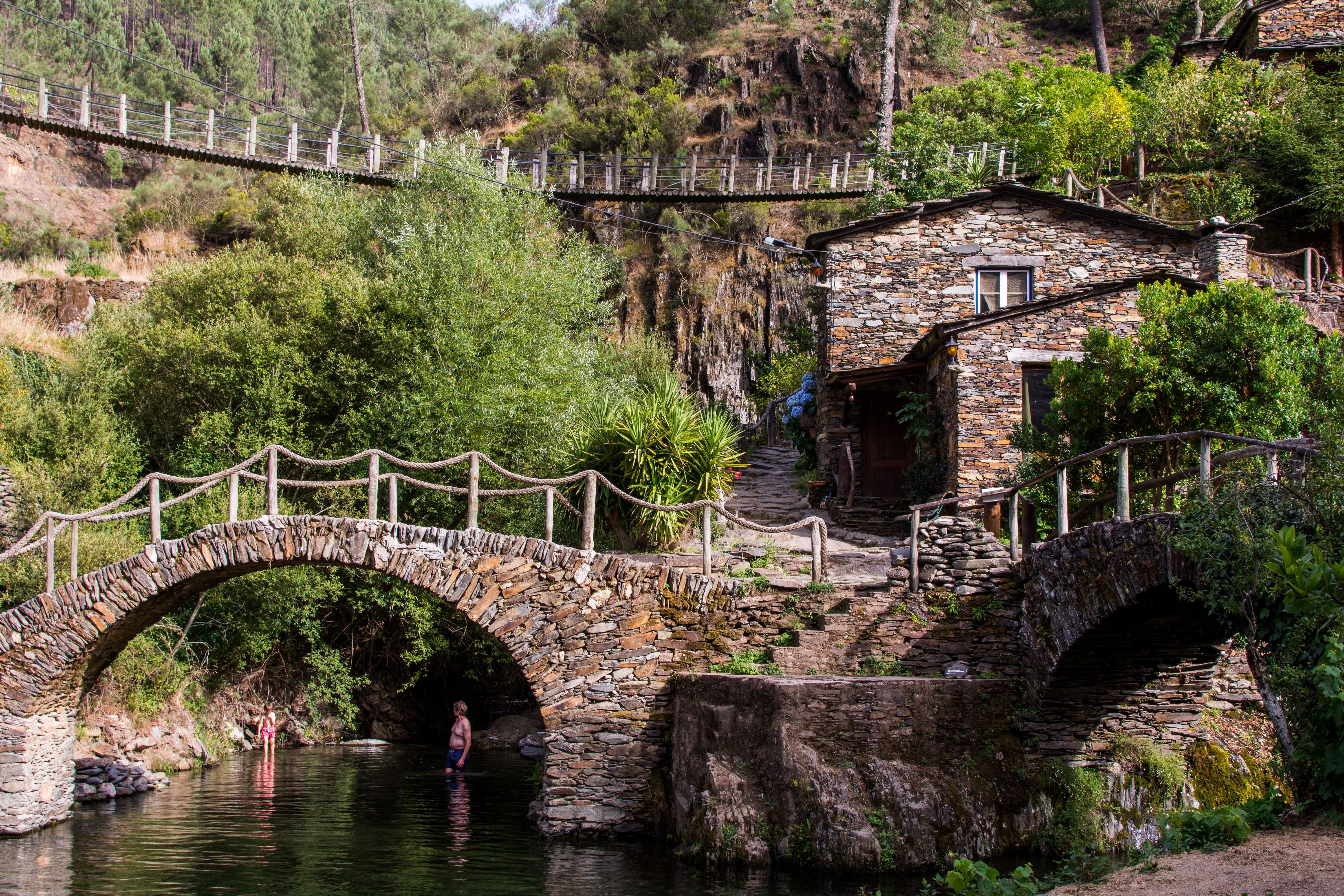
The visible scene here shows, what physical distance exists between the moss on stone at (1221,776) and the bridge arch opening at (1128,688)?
0.80ft

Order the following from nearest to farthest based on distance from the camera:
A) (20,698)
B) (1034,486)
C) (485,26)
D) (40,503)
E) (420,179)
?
(20,698)
(1034,486)
(40,503)
(420,179)
(485,26)

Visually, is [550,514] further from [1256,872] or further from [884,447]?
[884,447]

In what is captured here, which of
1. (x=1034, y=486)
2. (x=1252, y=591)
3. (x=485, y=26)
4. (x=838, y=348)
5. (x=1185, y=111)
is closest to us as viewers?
(x=1252, y=591)

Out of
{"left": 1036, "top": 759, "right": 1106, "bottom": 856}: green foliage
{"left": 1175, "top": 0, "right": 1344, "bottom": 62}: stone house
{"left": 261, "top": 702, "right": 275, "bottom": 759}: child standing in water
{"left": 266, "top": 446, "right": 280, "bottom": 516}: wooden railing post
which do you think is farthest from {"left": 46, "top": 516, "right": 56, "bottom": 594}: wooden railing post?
{"left": 1175, "top": 0, "right": 1344, "bottom": 62}: stone house

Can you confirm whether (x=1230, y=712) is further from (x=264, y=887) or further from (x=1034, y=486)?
(x=264, y=887)

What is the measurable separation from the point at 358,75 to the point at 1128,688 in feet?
133

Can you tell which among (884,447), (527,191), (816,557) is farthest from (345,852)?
(527,191)

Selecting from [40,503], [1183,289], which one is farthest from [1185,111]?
[40,503]

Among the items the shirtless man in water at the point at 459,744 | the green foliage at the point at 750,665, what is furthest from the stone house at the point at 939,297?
the shirtless man in water at the point at 459,744

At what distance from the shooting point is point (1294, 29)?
30016 mm

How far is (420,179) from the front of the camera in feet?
85.9

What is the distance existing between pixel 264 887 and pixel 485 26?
61.6m

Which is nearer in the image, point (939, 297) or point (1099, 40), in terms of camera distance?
point (939, 297)

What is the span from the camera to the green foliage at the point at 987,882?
657cm
